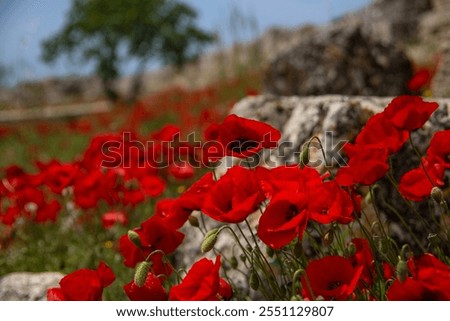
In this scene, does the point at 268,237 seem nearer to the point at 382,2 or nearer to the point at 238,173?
the point at 238,173

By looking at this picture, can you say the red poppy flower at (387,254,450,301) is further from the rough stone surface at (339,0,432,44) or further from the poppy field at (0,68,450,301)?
the rough stone surface at (339,0,432,44)

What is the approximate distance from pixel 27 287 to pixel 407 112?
6.54 feet

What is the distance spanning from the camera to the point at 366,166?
1557 mm

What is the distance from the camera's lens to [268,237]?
142 centimetres

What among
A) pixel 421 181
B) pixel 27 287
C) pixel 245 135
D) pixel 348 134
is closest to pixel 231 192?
pixel 245 135

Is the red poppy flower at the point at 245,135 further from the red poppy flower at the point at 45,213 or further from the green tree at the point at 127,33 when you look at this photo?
the green tree at the point at 127,33

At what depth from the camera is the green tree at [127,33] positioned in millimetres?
22031

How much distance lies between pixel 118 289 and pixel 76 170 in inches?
26.2

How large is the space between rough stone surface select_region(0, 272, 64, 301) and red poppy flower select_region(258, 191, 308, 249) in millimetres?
1634

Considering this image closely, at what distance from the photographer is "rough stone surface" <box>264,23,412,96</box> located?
6.07 meters

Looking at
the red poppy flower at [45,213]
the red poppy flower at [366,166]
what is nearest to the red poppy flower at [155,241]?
the red poppy flower at [366,166]

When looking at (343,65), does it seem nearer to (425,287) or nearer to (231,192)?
(231,192)

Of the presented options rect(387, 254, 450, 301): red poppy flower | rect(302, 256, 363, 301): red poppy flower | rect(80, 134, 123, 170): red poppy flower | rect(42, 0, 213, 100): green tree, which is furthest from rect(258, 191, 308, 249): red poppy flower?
rect(42, 0, 213, 100): green tree

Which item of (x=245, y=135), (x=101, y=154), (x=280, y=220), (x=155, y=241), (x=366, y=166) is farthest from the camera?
(x=101, y=154)
